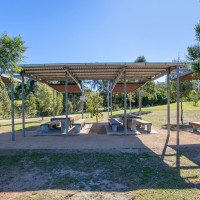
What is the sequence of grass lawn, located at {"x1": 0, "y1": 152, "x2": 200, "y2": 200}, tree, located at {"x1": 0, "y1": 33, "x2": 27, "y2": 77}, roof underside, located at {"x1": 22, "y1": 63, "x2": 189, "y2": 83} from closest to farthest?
1. grass lawn, located at {"x1": 0, "y1": 152, "x2": 200, "y2": 200}
2. tree, located at {"x1": 0, "y1": 33, "x2": 27, "y2": 77}
3. roof underside, located at {"x1": 22, "y1": 63, "x2": 189, "y2": 83}

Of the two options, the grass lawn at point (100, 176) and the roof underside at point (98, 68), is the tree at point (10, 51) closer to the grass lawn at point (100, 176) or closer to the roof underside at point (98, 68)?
the roof underside at point (98, 68)

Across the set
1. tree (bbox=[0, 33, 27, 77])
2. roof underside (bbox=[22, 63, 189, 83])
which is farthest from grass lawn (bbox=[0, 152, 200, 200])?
roof underside (bbox=[22, 63, 189, 83])

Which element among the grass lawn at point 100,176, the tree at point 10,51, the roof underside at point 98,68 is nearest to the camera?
the grass lawn at point 100,176

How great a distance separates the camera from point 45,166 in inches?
142

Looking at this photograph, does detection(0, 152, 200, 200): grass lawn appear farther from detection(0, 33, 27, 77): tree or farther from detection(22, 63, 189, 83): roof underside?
detection(22, 63, 189, 83): roof underside

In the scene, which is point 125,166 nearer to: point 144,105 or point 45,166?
point 45,166

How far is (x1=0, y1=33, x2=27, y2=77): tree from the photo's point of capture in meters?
3.72

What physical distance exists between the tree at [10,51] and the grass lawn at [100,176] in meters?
2.61

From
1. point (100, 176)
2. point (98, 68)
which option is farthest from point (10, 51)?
point (98, 68)

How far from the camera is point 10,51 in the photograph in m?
3.82

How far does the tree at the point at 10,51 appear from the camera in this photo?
3.72 metres

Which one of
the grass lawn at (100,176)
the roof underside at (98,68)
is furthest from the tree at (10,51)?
the grass lawn at (100,176)

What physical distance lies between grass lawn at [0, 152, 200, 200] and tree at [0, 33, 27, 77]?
8.58 feet

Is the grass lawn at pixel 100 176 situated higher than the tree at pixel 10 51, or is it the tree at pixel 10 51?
the tree at pixel 10 51
